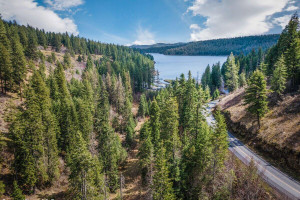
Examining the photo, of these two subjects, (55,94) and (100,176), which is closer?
(100,176)

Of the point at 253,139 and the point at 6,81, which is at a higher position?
the point at 6,81

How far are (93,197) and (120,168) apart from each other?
68.4ft

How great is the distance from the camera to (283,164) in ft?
77.8

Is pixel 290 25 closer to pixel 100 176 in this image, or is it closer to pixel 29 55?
pixel 100 176

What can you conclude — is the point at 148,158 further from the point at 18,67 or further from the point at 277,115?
the point at 18,67

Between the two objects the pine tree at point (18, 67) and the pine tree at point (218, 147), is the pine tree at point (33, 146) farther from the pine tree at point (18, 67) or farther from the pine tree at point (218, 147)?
the pine tree at point (218, 147)

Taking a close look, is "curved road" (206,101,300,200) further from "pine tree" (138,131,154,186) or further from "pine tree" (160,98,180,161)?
"pine tree" (138,131,154,186)

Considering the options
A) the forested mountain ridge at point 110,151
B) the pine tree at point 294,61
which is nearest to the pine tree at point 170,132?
the forested mountain ridge at point 110,151

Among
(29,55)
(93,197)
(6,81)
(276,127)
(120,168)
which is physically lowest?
(120,168)

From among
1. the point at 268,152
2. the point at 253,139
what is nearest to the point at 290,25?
the point at 253,139

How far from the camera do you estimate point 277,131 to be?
28.4m

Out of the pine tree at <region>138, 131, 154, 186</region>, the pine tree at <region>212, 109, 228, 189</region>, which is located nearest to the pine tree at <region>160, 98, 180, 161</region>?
the pine tree at <region>138, 131, 154, 186</region>

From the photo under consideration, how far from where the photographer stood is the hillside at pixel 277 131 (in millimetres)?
23631

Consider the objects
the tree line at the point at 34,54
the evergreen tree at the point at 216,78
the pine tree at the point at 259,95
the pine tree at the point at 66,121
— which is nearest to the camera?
the pine tree at the point at 259,95
